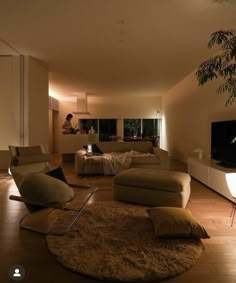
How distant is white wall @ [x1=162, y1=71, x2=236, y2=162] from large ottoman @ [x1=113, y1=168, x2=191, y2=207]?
195 centimetres

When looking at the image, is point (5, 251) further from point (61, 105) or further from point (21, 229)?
point (61, 105)

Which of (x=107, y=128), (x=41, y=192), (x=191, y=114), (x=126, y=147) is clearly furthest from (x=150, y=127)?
(x=41, y=192)

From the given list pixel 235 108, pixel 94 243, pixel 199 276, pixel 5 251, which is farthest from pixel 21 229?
pixel 235 108

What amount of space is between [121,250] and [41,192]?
0.96 m

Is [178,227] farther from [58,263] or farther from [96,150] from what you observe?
[96,150]

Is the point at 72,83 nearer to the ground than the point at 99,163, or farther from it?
farther from it

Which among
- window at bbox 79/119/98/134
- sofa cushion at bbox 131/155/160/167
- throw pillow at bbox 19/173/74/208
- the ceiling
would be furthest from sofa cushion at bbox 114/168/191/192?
window at bbox 79/119/98/134

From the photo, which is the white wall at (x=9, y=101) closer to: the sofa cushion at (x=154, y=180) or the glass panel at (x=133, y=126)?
the sofa cushion at (x=154, y=180)

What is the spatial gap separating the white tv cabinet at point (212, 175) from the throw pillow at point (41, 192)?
2.48 meters

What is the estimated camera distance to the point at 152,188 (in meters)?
3.03

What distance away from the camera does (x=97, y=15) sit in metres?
3.24

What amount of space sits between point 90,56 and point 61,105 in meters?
6.19

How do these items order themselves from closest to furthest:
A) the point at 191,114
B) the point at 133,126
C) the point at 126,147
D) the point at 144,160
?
the point at 144,160, the point at 126,147, the point at 191,114, the point at 133,126

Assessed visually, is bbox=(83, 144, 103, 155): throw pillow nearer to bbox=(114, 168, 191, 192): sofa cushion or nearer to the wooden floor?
bbox=(114, 168, 191, 192): sofa cushion
